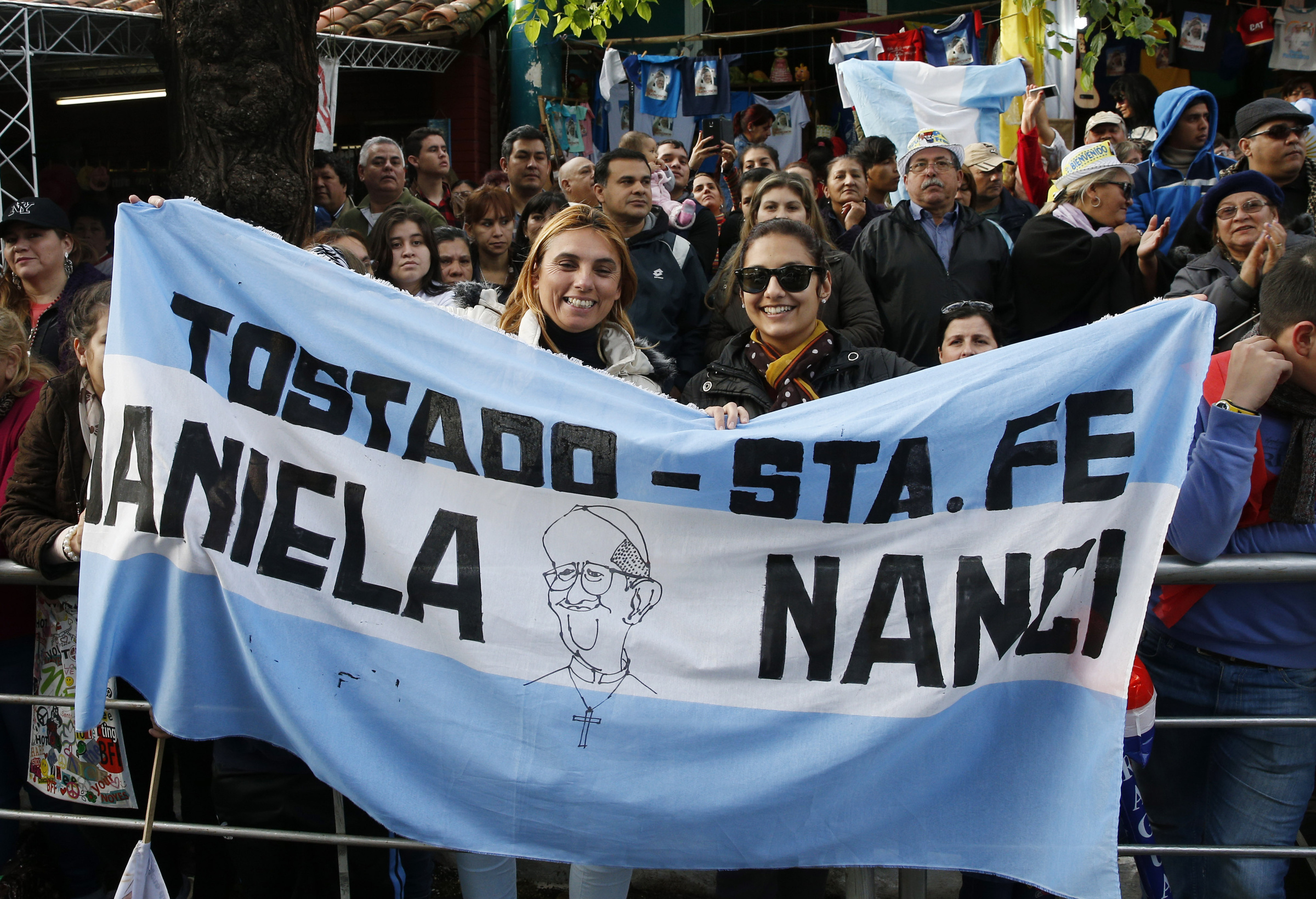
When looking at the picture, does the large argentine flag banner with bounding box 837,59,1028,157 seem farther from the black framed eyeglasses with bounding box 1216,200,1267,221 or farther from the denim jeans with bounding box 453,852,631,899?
the denim jeans with bounding box 453,852,631,899

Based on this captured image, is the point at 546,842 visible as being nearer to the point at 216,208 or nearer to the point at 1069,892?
the point at 1069,892

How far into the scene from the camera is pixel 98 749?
10.8 ft

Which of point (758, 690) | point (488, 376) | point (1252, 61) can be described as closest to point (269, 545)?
point (488, 376)

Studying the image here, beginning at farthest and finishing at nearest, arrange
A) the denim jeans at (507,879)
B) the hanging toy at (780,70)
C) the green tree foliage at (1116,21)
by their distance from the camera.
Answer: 1. the hanging toy at (780,70)
2. the green tree foliage at (1116,21)
3. the denim jeans at (507,879)

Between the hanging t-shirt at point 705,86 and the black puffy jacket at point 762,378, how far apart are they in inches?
364

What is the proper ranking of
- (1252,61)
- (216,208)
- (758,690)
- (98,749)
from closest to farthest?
(758,690)
(98,749)
(216,208)
(1252,61)

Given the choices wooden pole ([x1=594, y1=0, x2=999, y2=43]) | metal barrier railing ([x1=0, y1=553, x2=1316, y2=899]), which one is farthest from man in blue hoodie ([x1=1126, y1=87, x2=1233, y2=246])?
wooden pole ([x1=594, y1=0, x2=999, y2=43])

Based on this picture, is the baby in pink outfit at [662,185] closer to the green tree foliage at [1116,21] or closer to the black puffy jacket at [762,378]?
the green tree foliage at [1116,21]

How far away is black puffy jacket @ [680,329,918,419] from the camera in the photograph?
3.28m

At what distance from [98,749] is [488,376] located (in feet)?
5.57

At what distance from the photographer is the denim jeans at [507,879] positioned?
3016 mm

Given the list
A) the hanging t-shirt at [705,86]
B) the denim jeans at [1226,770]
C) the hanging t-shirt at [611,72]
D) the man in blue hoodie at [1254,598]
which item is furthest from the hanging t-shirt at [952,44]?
the denim jeans at [1226,770]

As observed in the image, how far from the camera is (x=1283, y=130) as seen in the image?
16.8ft

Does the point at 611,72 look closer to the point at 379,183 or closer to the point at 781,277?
the point at 379,183
